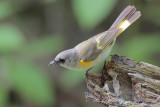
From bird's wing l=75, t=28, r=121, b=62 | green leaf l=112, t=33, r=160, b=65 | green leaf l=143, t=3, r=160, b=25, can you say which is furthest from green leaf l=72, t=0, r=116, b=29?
green leaf l=143, t=3, r=160, b=25

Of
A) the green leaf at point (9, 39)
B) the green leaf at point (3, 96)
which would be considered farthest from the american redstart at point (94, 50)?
→ the green leaf at point (3, 96)

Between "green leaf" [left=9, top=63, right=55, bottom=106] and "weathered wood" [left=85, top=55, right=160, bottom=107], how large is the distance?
51.1 inches

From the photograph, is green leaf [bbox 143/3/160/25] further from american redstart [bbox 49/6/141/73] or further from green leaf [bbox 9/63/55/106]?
green leaf [bbox 9/63/55/106]

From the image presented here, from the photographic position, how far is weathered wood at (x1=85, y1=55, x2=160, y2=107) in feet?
9.64

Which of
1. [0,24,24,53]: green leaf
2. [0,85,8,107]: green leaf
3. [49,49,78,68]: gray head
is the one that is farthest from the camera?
[0,24,24,53]: green leaf

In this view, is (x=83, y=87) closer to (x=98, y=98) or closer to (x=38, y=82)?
(x=38, y=82)

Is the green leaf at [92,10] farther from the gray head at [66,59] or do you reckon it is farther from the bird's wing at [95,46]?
the gray head at [66,59]

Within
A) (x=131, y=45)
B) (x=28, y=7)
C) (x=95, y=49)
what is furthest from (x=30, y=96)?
(x=28, y=7)

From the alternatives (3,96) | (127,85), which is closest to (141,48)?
(127,85)

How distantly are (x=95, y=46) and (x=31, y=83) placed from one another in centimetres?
106

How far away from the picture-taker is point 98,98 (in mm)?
3076

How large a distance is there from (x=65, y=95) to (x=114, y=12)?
2.01 m

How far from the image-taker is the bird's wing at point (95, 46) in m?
3.95

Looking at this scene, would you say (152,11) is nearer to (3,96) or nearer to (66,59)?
(66,59)
